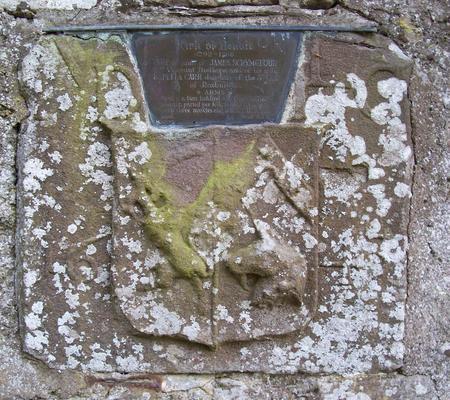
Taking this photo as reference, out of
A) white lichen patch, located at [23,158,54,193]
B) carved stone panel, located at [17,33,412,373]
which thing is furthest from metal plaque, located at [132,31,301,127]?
white lichen patch, located at [23,158,54,193]

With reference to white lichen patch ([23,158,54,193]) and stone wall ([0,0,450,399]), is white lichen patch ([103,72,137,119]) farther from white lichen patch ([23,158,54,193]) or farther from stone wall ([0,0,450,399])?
white lichen patch ([23,158,54,193])

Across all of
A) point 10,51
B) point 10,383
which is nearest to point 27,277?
point 10,383

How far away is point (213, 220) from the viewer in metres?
1.99

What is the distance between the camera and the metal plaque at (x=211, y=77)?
205 cm

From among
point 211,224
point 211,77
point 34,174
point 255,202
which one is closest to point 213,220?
point 211,224

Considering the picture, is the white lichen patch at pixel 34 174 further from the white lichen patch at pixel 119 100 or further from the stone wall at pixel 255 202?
the white lichen patch at pixel 119 100

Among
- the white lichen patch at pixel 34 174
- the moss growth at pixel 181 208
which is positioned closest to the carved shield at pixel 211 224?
the moss growth at pixel 181 208

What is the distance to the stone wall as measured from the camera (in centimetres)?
205

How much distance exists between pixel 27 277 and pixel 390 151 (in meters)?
1.29

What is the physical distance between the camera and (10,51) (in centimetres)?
207

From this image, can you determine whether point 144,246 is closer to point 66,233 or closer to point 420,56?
point 66,233

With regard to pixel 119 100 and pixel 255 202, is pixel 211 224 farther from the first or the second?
pixel 119 100

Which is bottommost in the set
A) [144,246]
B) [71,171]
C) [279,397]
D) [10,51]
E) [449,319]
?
[279,397]

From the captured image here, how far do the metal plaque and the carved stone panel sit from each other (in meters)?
0.05
